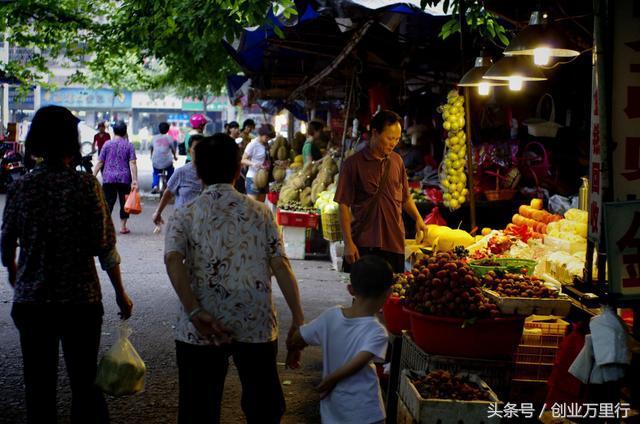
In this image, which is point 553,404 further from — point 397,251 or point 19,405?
point 19,405

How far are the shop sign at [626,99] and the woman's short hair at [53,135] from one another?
9.60 feet

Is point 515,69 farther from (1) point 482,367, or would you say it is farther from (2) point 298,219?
(2) point 298,219

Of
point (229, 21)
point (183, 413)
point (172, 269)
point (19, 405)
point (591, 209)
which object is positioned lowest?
point (19, 405)

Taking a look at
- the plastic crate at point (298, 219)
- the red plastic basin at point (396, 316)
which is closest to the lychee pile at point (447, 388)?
the red plastic basin at point (396, 316)

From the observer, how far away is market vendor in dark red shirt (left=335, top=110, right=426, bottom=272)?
680cm

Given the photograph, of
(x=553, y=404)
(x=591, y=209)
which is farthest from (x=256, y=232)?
(x=553, y=404)

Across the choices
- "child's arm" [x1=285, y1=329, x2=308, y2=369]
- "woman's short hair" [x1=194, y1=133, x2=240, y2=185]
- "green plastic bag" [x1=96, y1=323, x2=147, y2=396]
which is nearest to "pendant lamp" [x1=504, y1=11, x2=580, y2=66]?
"woman's short hair" [x1=194, y1=133, x2=240, y2=185]

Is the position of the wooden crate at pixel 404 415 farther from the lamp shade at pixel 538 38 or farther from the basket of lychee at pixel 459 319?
the lamp shade at pixel 538 38

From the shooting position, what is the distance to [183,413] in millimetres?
3998

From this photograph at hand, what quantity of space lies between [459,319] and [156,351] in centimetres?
337

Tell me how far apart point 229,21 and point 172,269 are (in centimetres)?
518

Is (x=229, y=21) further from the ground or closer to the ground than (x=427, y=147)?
further from the ground

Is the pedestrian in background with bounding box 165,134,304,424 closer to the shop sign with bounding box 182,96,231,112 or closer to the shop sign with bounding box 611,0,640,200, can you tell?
the shop sign with bounding box 611,0,640,200

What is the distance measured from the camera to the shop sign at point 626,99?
174 inches
